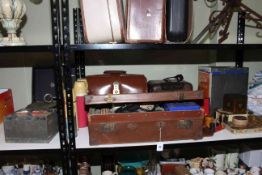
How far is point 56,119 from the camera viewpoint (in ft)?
3.58

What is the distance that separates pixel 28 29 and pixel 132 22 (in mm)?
692

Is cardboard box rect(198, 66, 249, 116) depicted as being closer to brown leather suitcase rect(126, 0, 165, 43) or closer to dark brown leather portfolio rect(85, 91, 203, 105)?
dark brown leather portfolio rect(85, 91, 203, 105)

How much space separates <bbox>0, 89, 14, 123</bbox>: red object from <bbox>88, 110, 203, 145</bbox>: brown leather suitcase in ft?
1.82

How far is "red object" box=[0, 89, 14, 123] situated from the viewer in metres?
1.23

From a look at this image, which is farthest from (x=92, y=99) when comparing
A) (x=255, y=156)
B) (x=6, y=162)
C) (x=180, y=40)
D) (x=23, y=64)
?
A: (x=255, y=156)

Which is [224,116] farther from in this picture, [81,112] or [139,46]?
[81,112]

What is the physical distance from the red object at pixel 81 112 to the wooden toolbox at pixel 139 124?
81 mm

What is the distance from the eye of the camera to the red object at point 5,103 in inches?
48.3

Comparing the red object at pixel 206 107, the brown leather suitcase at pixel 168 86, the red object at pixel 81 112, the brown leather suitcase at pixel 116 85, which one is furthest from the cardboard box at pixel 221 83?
the red object at pixel 81 112

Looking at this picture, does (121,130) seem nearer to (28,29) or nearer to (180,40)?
(180,40)

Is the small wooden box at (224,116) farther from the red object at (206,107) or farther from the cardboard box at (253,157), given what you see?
the cardboard box at (253,157)

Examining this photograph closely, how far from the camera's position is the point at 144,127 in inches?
39.7

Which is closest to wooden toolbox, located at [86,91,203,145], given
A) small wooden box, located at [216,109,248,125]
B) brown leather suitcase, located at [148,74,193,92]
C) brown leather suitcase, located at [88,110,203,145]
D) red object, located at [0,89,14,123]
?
brown leather suitcase, located at [88,110,203,145]

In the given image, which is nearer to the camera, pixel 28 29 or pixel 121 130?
pixel 121 130
